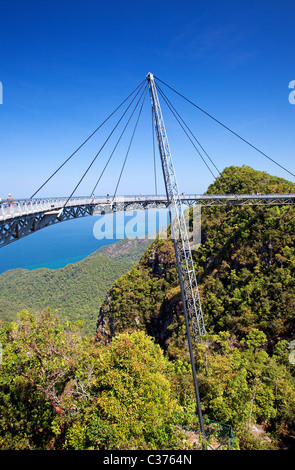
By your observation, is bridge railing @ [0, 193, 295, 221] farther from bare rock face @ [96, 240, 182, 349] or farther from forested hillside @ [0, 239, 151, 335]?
forested hillside @ [0, 239, 151, 335]

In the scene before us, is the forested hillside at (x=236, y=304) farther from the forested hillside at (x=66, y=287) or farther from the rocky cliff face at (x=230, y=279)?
the forested hillside at (x=66, y=287)

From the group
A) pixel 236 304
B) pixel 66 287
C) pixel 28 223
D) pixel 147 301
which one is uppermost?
pixel 28 223

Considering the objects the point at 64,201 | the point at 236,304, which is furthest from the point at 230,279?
the point at 64,201

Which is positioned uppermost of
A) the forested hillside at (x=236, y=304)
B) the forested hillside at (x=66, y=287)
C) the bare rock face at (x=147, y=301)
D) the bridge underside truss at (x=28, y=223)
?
the bridge underside truss at (x=28, y=223)

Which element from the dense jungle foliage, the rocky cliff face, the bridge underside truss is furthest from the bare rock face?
the bridge underside truss

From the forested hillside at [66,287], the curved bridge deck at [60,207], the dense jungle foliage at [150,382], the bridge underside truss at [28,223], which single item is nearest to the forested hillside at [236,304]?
the dense jungle foliage at [150,382]

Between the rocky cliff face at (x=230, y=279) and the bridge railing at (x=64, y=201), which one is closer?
the bridge railing at (x=64, y=201)

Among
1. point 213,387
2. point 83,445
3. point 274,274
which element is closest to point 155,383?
point 83,445

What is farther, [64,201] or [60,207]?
[64,201]

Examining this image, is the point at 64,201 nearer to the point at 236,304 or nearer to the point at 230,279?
the point at 236,304
